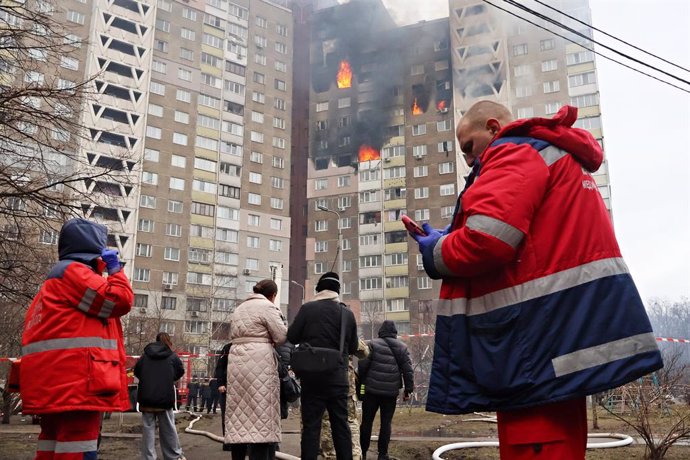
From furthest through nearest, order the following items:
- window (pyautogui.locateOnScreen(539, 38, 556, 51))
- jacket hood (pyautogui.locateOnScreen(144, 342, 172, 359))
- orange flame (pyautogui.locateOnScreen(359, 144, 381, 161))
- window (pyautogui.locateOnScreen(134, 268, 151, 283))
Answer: orange flame (pyautogui.locateOnScreen(359, 144, 381, 161)) → window (pyautogui.locateOnScreen(539, 38, 556, 51)) → window (pyautogui.locateOnScreen(134, 268, 151, 283)) → jacket hood (pyautogui.locateOnScreen(144, 342, 172, 359))

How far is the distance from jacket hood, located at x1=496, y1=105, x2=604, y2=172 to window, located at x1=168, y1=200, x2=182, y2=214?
220 ft

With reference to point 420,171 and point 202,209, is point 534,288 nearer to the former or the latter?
point 202,209

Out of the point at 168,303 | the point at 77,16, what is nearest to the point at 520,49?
the point at 77,16

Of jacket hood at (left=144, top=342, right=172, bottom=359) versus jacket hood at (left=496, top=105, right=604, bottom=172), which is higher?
jacket hood at (left=496, top=105, right=604, bottom=172)

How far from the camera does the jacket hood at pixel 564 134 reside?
260cm

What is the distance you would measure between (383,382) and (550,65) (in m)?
70.1

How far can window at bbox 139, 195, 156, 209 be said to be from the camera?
64.9 meters

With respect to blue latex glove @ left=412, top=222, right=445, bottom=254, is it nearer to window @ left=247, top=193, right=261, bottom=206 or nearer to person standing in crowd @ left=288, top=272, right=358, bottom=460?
person standing in crowd @ left=288, top=272, right=358, bottom=460

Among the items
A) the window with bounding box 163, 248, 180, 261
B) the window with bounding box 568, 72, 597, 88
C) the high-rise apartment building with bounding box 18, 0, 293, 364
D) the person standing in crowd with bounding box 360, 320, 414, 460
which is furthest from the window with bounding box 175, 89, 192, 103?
the person standing in crowd with bounding box 360, 320, 414, 460

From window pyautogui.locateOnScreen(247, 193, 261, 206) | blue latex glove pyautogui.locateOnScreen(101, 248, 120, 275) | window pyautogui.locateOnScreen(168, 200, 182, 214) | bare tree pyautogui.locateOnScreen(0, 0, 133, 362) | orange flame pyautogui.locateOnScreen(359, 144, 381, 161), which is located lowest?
blue latex glove pyautogui.locateOnScreen(101, 248, 120, 275)

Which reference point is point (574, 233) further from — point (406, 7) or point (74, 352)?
point (406, 7)

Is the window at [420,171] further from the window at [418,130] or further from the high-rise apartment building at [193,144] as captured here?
the high-rise apartment building at [193,144]

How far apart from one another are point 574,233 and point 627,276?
0.86ft

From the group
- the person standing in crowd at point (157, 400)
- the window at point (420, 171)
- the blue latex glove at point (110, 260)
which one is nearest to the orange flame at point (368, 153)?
the window at point (420, 171)
